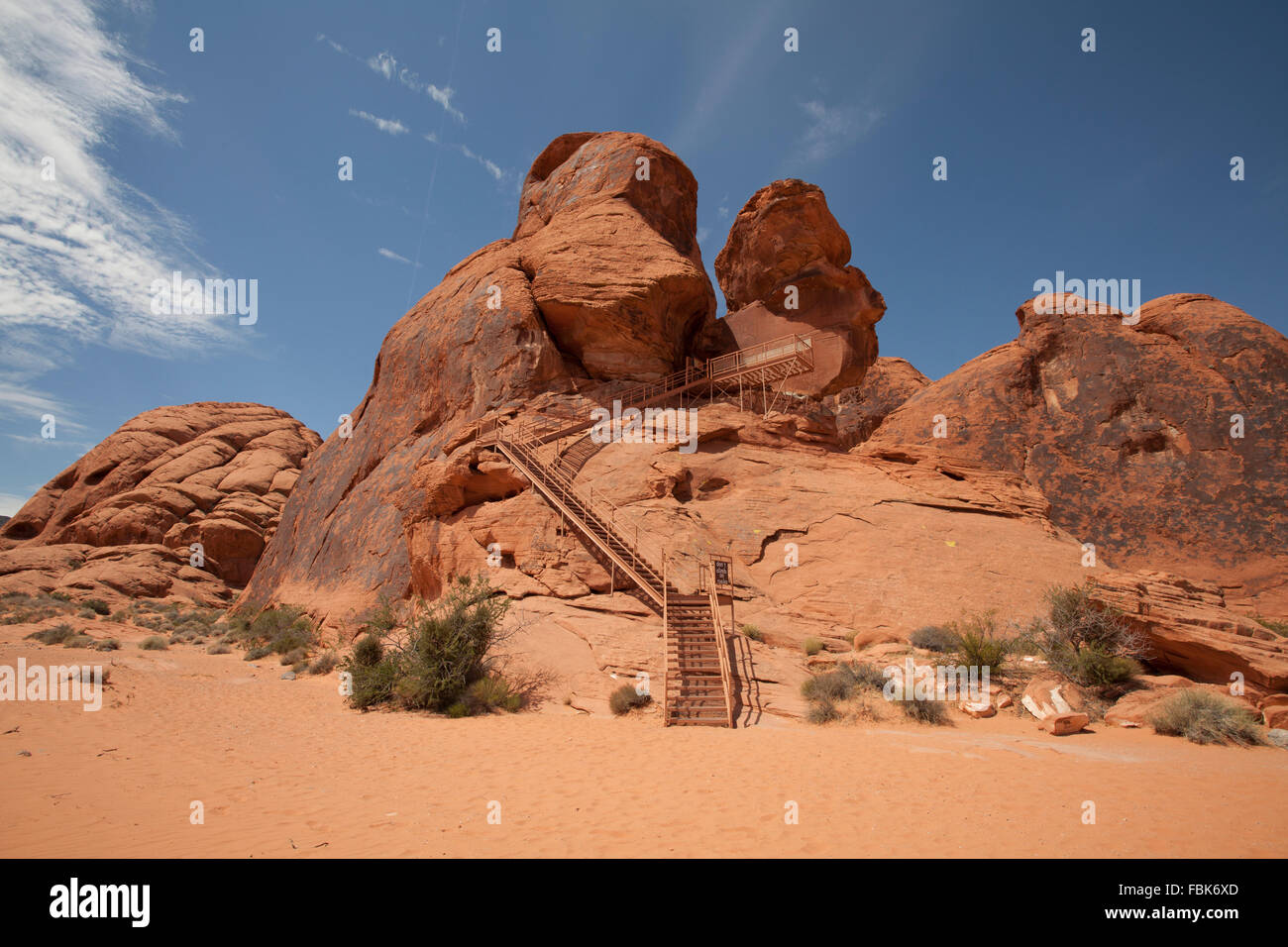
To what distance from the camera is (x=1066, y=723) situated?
29.2ft

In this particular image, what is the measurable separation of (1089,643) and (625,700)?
351 inches

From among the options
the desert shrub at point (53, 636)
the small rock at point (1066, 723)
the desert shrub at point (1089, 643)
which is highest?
the desert shrub at point (1089, 643)

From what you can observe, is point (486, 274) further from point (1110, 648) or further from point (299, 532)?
point (1110, 648)

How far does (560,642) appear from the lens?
42.4ft

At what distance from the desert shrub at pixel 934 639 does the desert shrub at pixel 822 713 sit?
12.3ft

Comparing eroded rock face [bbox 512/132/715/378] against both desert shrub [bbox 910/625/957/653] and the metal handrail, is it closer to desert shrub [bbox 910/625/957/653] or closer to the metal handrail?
the metal handrail

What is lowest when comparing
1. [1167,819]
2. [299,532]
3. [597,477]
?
[1167,819]

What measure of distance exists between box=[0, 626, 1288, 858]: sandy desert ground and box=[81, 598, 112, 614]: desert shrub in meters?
22.4

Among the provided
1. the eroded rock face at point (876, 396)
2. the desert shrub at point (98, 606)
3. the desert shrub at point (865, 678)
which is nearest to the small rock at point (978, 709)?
the desert shrub at point (865, 678)

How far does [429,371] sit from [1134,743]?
2381cm

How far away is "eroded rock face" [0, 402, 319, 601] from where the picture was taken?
32.7m

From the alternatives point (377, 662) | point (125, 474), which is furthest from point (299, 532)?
point (125, 474)

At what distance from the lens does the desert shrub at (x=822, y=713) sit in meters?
10.0

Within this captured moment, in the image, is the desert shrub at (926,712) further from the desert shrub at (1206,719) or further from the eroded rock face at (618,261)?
the eroded rock face at (618,261)
